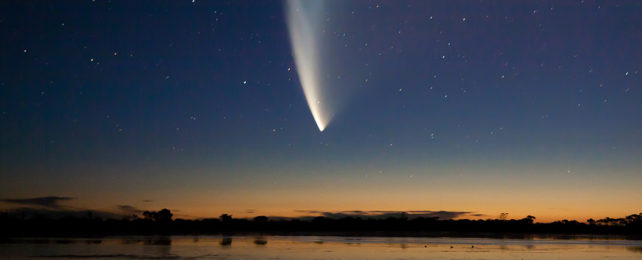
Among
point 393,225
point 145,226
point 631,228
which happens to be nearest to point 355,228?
point 393,225

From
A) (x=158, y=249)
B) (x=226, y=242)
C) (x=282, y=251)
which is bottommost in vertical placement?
(x=282, y=251)

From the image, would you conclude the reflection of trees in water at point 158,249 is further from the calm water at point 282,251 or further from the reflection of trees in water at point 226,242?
the reflection of trees in water at point 226,242

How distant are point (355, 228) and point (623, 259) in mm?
98154

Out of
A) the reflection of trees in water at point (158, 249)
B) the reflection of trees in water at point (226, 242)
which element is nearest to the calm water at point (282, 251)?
the reflection of trees in water at point (158, 249)

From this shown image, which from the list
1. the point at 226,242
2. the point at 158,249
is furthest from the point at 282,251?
the point at 226,242

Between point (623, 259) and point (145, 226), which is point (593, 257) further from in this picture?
point (145, 226)

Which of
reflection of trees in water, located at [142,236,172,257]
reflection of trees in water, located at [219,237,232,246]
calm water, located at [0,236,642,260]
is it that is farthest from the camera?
reflection of trees in water, located at [219,237,232,246]

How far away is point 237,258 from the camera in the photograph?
33.0 m

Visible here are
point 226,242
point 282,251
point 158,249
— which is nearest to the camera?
point 282,251

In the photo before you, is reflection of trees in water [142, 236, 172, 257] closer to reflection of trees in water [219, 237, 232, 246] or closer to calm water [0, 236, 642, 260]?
calm water [0, 236, 642, 260]

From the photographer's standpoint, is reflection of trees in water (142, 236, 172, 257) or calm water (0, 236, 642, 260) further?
reflection of trees in water (142, 236, 172, 257)

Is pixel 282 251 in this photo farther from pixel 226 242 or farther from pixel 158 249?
pixel 226 242

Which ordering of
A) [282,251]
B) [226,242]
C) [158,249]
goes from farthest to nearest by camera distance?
1. [226,242]
2. [158,249]
3. [282,251]

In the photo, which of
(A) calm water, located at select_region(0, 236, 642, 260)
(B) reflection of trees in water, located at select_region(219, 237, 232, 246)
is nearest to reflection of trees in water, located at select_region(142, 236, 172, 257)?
(A) calm water, located at select_region(0, 236, 642, 260)
